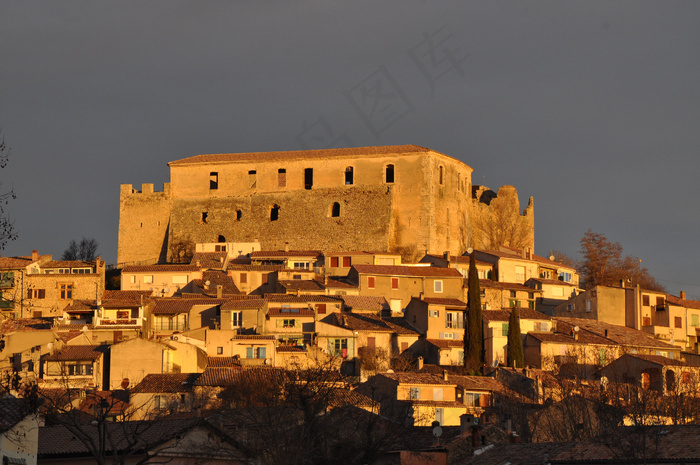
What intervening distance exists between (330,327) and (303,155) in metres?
26.8

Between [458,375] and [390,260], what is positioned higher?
[390,260]

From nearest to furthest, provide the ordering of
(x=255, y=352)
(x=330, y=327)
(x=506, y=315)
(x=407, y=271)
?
(x=255, y=352), (x=330, y=327), (x=506, y=315), (x=407, y=271)

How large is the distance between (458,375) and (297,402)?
21.1m

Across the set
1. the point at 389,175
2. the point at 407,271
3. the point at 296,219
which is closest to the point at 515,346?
the point at 407,271

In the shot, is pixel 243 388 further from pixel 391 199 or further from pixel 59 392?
pixel 391 199

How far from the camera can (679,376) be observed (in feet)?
165

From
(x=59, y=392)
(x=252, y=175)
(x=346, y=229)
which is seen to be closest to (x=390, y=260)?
(x=346, y=229)

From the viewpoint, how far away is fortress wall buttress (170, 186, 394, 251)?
252ft

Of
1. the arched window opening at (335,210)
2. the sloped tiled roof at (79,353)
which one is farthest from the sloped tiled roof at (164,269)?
the sloped tiled roof at (79,353)

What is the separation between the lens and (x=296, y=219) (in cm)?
7812

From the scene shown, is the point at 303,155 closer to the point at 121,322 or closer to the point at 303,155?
the point at 303,155

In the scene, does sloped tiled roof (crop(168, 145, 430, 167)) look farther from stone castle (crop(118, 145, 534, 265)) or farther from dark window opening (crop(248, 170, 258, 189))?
dark window opening (crop(248, 170, 258, 189))

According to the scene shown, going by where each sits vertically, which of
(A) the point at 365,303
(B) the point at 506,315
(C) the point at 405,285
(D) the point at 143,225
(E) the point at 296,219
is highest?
(E) the point at 296,219

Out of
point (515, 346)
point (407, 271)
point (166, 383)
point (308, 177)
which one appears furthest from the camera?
point (308, 177)
